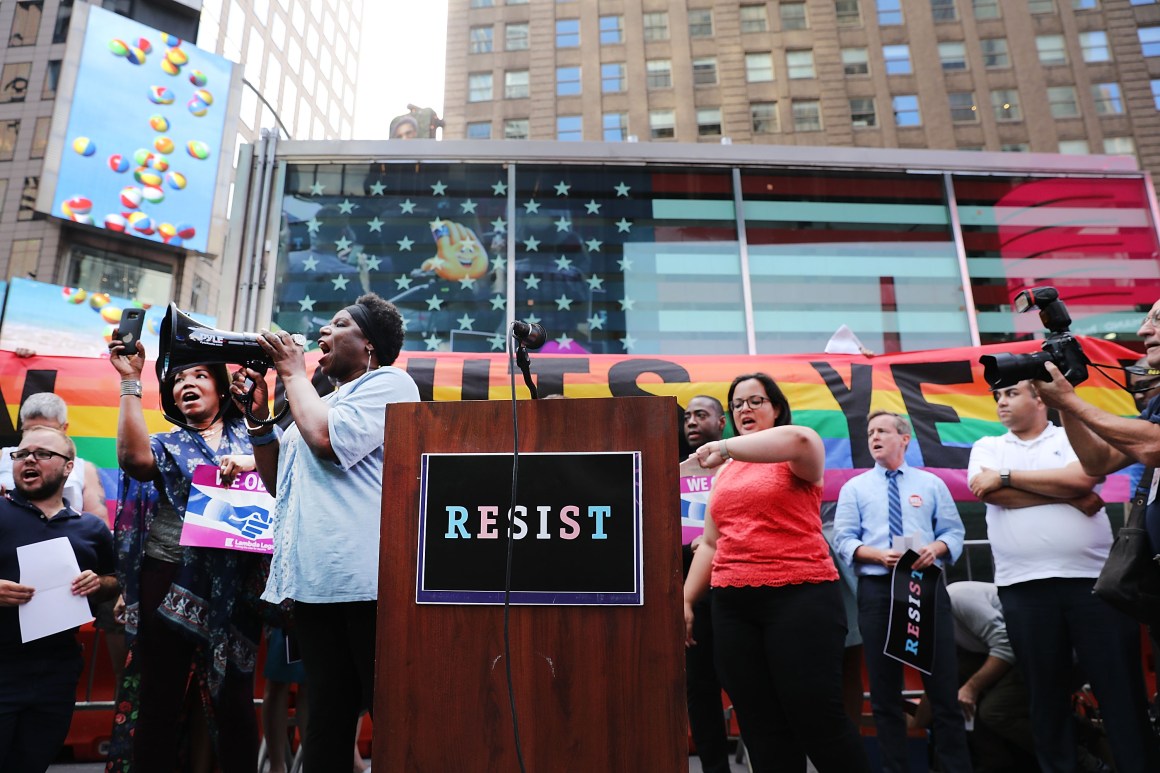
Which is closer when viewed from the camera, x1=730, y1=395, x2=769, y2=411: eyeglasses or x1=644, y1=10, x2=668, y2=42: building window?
x1=730, y1=395, x2=769, y2=411: eyeglasses

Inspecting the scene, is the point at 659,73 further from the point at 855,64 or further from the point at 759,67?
the point at 855,64

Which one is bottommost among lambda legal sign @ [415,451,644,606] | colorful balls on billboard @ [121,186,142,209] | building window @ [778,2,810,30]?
lambda legal sign @ [415,451,644,606]

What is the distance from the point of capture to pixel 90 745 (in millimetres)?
5082

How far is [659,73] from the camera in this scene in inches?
1507

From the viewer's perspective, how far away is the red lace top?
310 cm

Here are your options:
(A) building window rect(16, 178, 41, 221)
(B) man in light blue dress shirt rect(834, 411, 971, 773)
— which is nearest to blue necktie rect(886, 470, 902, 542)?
(B) man in light blue dress shirt rect(834, 411, 971, 773)

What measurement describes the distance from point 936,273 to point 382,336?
6976mm

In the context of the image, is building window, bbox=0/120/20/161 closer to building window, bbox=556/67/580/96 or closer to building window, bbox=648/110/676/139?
building window, bbox=556/67/580/96

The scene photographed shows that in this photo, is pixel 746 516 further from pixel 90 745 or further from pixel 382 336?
pixel 90 745

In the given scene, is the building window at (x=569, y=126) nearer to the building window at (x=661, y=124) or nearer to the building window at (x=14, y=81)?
the building window at (x=661, y=124)

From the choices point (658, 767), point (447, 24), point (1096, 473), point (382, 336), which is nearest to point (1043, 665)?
point (1096, 473)

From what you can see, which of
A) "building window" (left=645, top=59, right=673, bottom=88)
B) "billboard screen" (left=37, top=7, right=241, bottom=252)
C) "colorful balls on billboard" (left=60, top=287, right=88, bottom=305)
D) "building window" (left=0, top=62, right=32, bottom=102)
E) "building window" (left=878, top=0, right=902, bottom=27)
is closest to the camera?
"colorful balls on billboard" (left=60, top=287, right=88, bottom=305)

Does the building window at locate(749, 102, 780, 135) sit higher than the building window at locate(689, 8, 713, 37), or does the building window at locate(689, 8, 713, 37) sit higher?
the building window at locate(689, 8, 713, 37)

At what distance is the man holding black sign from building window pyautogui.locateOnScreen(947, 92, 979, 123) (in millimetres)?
38253
